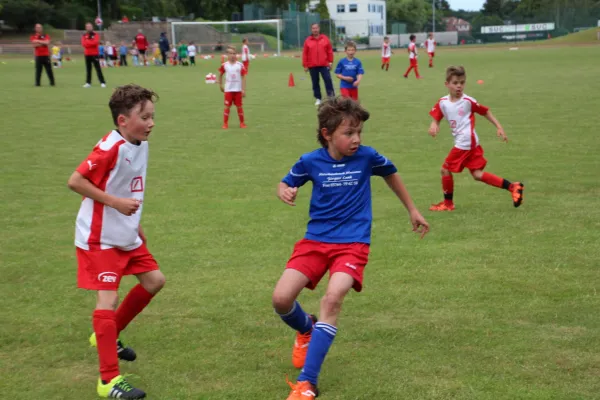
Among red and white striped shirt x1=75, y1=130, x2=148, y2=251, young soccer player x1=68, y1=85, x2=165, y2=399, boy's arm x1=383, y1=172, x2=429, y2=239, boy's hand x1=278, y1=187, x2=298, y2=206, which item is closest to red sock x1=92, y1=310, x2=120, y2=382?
young soccer player x1=68, y1=85, x2=165, y2=399

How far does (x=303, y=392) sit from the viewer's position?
412 cm

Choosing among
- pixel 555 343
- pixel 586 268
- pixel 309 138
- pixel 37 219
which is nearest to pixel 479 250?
pixel 586 268

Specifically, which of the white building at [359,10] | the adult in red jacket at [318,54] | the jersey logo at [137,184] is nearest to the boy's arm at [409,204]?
the jersey logo at [137,184]

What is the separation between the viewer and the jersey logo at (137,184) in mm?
4557

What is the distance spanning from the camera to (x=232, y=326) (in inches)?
211

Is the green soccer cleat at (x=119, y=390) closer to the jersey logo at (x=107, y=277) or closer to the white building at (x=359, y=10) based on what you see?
the jersey logo at (x=107, y=277)

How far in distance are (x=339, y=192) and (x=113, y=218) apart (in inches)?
53.5

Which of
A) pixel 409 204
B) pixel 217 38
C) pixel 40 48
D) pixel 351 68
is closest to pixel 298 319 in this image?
pixel 409 204

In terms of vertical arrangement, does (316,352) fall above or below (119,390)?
above

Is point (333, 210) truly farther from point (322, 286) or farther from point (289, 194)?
point (322, 286)

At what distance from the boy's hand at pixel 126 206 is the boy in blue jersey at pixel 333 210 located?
2.91 feet

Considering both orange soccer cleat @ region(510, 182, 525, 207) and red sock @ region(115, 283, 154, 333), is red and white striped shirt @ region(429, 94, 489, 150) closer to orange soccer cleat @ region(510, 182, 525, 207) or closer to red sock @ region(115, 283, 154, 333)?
orange soccer cleat @ region(510, 182, 525, 207)

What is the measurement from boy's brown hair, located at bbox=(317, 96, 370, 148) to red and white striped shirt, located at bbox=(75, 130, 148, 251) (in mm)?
1154

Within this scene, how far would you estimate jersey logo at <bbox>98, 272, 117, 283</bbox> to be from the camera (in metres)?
4.38
